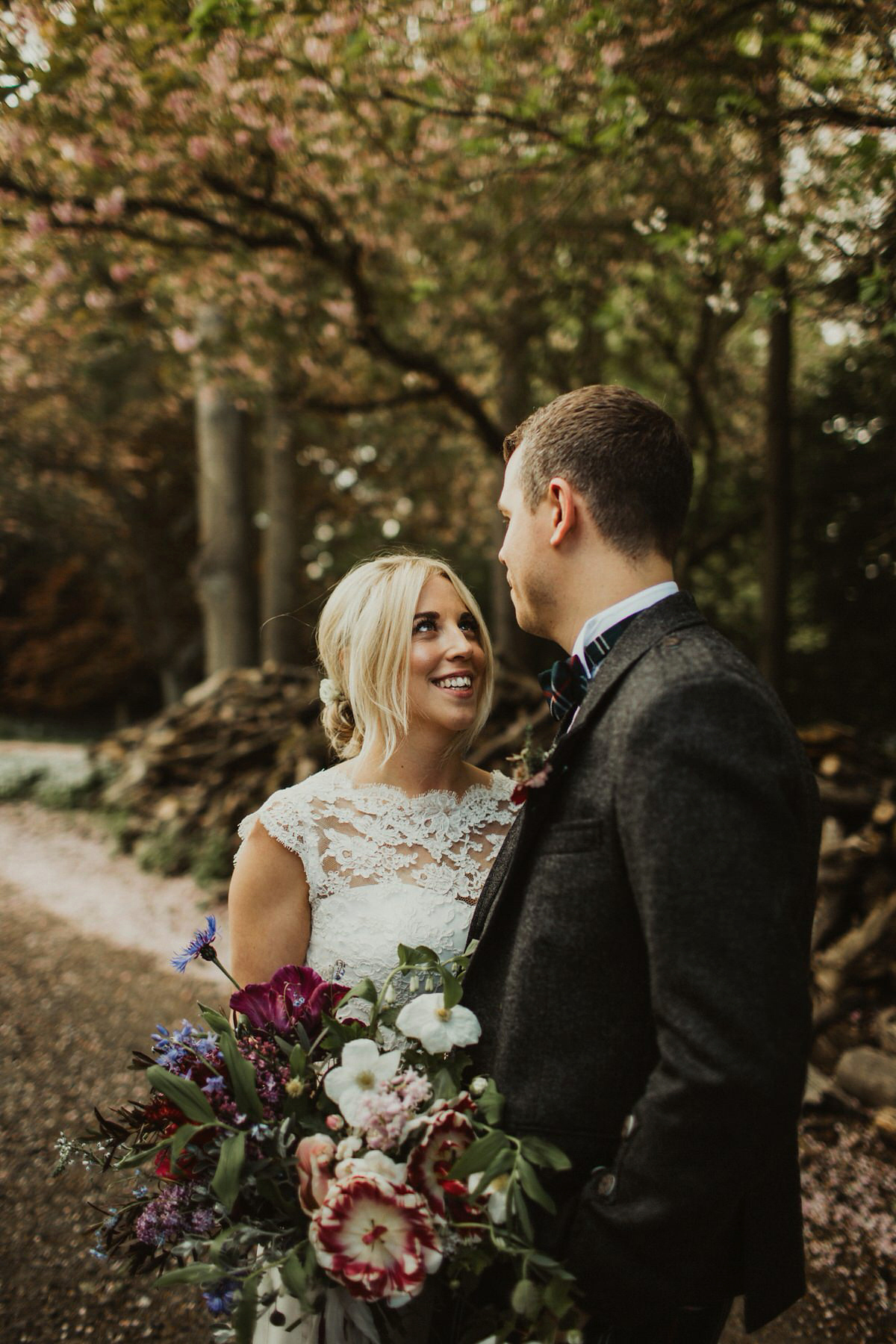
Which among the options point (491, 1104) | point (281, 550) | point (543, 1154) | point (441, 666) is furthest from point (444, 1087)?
point (281, 550)

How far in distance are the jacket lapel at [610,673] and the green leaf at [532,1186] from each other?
395mm

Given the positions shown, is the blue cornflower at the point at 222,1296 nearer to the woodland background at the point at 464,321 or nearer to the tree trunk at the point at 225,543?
the woodland background at the point at 464,321

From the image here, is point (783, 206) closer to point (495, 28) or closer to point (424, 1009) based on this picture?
point (495, 28)

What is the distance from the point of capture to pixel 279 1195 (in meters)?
1.38

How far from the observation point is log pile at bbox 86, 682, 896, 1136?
179 inches

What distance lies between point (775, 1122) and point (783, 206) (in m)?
4.78

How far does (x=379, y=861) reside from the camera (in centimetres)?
235

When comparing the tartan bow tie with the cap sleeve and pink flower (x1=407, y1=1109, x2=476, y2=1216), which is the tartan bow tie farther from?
the cap sleeve

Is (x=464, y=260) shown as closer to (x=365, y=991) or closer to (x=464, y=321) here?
(x=464, y=321)

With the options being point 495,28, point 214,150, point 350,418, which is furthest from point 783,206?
point 350,418

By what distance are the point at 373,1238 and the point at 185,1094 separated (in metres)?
0.38

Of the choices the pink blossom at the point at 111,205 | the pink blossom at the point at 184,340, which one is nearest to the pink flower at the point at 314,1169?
→ the pink blossom at the point at 111,205

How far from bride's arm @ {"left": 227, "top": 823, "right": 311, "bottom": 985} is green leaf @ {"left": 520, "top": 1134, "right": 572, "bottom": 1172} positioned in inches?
38.3

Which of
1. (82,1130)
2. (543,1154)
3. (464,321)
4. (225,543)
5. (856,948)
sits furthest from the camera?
(225,543)
